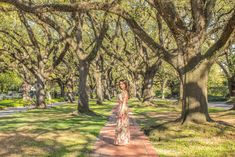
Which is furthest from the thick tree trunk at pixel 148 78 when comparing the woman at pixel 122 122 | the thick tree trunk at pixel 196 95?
the woman at pixel 122 122

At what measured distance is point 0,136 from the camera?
44.5ft

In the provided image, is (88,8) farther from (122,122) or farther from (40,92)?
(40,92)

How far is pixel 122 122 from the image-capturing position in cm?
1204

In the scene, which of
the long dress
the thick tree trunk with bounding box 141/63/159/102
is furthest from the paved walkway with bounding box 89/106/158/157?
the thick tree trunk with bounding box 141/63/159/102

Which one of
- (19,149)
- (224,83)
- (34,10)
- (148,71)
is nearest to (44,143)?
(19,149)

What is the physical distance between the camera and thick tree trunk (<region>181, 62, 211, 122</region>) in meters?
15.0

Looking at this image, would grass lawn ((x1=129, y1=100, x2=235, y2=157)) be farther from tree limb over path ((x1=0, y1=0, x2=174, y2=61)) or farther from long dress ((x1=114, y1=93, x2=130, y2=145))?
tree limb over path ((x1=0, y1=0, x2=174, y2=61))

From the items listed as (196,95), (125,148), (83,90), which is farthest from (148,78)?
(125,148)

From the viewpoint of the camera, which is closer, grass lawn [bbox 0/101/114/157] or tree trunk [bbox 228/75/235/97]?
grass lawn [bbox 0/101/114/157]

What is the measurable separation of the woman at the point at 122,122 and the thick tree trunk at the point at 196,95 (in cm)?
398

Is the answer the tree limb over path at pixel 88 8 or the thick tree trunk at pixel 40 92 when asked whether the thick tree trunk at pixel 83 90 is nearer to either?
the tree limb over path at pixel 88 8

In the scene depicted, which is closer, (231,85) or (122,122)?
(122,122)

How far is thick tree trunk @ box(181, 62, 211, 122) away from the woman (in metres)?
3.98

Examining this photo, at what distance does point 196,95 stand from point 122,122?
179 inches
